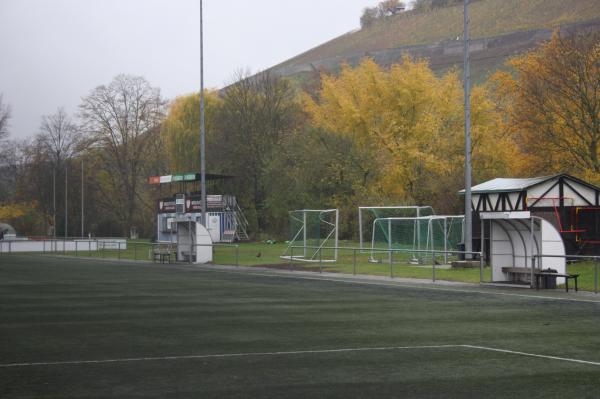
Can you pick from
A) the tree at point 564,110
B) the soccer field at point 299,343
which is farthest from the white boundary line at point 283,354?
the tree at point 564,110

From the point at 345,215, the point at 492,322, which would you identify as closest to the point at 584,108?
the point at 345,215

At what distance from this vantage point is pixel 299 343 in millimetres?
13711

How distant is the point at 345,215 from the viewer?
56.5 metres

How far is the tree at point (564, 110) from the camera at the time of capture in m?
49.5

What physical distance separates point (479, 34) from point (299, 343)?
6410 inches

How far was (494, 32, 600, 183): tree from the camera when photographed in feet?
162

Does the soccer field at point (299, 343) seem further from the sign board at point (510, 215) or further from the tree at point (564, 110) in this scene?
the tree at point (564, 110)

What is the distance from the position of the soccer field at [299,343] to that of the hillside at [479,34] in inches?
4852

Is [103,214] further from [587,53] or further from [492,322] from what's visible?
[492,322]

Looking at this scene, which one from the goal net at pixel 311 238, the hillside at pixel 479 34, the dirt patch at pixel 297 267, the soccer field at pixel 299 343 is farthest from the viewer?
the hillside at pixel 479 34

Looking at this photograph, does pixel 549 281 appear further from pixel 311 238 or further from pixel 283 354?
pixel 311 238

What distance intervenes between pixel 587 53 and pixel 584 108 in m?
3.75

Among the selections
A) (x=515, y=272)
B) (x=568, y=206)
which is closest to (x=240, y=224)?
(x=568, y=206)

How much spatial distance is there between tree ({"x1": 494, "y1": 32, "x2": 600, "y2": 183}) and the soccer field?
2785 cm
